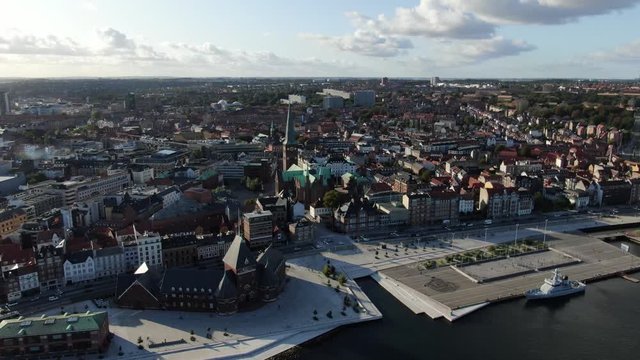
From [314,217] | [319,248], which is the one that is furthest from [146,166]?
[319,248]

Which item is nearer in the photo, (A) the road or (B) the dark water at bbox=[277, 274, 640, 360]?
(B) the dark water at bbox=[277, 274, 640, 360]

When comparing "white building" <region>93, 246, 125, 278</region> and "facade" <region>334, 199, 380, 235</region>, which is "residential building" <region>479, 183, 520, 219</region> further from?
"white building" <region>93, 246, 125, 278</region>

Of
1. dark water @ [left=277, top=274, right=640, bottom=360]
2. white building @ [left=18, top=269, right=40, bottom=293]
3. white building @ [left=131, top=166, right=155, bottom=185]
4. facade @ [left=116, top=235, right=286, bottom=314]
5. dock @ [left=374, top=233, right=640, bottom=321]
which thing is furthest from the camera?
white building @ [left=131, top=166, right=155, bottom=185]

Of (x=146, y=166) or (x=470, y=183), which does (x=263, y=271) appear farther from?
(x=146, y=166)

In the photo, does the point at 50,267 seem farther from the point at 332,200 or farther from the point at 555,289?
the point at 555,289

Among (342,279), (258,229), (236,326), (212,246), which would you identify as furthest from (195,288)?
(258,229)

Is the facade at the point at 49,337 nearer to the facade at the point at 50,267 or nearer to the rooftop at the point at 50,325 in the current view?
the rooftop at the point at 50,325

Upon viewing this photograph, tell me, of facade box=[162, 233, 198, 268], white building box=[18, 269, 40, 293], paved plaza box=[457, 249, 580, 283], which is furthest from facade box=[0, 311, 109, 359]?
paved plaza box=[457, 249, 580, 283]
